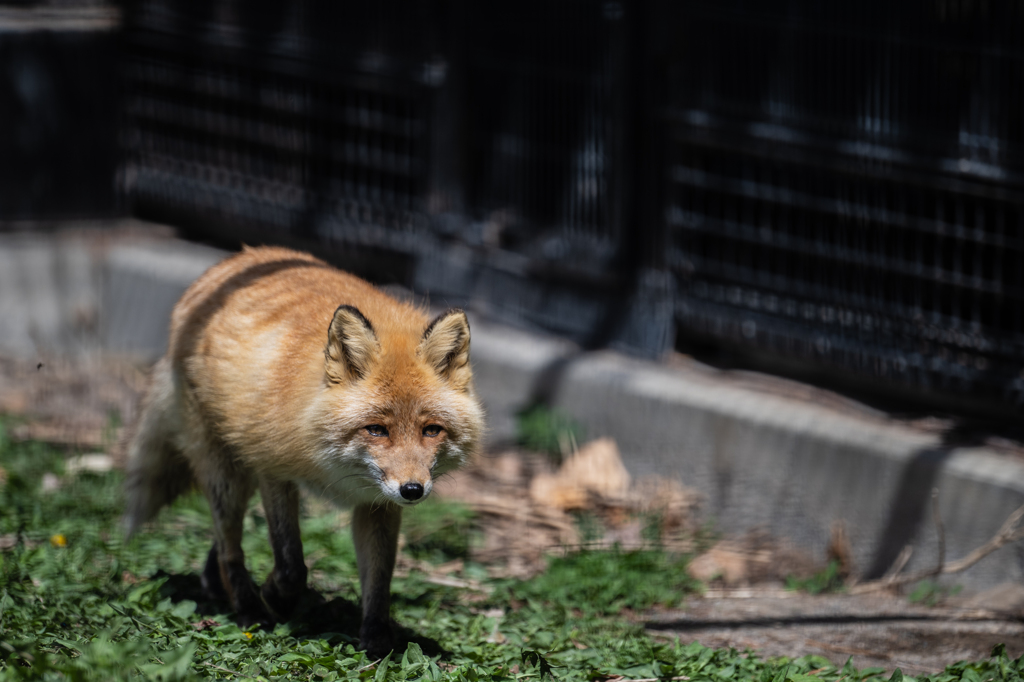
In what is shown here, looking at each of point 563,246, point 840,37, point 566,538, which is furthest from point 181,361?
point 840,37

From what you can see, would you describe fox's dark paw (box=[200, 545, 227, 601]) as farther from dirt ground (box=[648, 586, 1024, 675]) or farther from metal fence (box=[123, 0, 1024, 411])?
metal fence (box=[123, 0, 1024, 411])

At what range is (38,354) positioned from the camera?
343 inches

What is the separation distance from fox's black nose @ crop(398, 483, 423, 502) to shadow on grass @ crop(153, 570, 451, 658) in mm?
904

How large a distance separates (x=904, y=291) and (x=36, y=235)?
6.58m

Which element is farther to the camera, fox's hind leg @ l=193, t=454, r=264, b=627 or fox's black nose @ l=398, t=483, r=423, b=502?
fox's hind leg @ l=193, t=454, r=264, b=627

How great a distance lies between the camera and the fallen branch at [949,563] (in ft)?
16.5

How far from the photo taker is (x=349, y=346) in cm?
385

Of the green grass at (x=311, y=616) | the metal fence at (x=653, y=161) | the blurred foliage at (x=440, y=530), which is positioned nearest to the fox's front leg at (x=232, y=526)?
the green grass at (x=311, y=616)

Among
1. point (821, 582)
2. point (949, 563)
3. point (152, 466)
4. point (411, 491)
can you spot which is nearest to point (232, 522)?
point (152, 466)

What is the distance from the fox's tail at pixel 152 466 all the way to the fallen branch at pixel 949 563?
318 cm

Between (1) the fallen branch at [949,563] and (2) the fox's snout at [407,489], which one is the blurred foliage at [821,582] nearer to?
(1) the fallen branch at [949,563]

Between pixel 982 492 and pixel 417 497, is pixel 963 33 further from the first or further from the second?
pixel 417 497

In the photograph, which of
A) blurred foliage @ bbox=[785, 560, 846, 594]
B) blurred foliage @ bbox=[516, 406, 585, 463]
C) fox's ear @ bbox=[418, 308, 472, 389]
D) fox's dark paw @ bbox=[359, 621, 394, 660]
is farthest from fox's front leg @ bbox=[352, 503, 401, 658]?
blurred foliage @ bbox=[516, 406, 585, 463]

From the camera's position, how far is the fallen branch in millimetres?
5043
